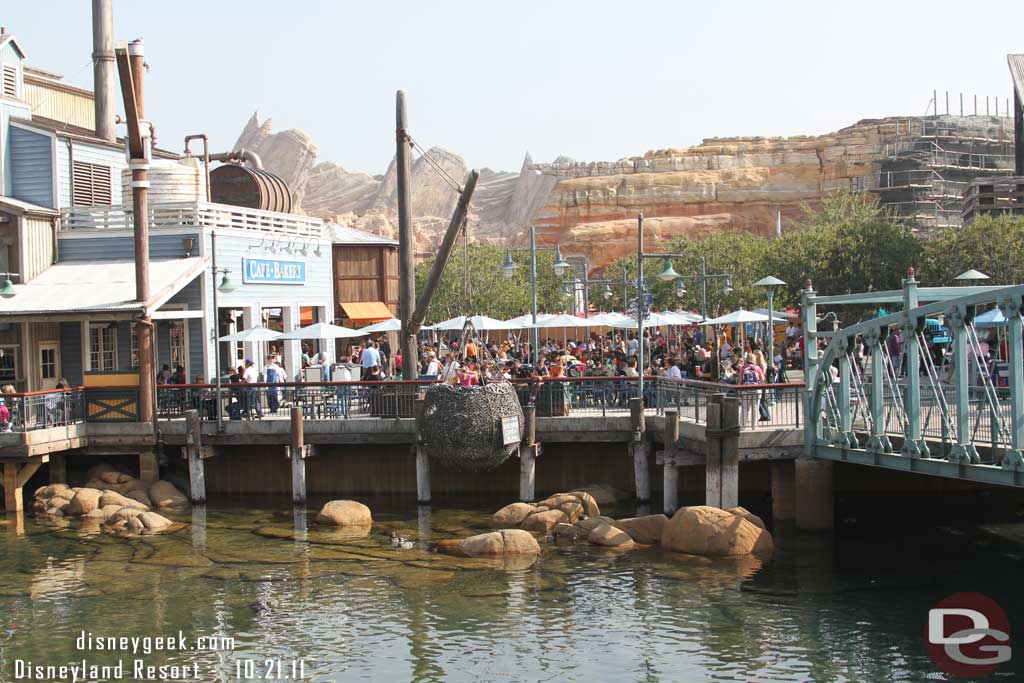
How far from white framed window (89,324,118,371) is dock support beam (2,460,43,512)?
5267 mm

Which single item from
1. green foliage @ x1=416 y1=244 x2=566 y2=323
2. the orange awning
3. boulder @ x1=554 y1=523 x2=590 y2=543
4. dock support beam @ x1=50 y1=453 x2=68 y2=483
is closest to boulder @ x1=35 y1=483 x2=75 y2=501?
dock support beam @ x1=50 y1=453 x2=68 y2=483

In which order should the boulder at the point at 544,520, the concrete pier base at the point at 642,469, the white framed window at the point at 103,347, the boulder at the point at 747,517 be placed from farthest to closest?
1. the white framed window at the point at 103,347
2. the concrete pier base at the point at 642,469
3. the boulder at the point at 544,520
4. the boulder at the point at 747,517

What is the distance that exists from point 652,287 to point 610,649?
4480cm

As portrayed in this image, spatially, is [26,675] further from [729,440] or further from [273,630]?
[729,440]

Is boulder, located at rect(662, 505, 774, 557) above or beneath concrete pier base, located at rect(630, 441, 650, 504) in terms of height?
beneath

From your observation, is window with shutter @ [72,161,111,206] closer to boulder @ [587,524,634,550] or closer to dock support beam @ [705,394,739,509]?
boulder @ [587,524,634,550]

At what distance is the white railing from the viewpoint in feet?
113

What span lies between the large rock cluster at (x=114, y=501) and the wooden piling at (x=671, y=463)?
1057 centimetres

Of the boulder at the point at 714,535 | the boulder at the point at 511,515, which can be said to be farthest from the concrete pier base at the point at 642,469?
the boulder at the point at 714,535

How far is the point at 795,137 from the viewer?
382 feet

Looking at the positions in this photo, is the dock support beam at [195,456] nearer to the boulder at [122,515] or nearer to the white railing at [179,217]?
the boulder at [122,515]

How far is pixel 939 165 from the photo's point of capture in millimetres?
95500

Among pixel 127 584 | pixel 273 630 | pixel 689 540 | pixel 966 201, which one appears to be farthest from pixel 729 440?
pixel 966 201

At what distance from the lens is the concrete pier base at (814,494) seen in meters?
25.1
